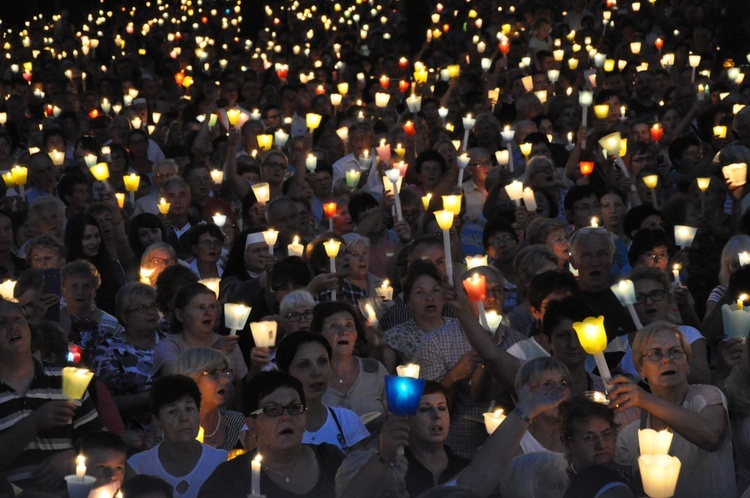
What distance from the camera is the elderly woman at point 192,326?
266 inches

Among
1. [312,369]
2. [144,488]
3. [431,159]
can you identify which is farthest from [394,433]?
[431,159]

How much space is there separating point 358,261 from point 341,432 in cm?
228

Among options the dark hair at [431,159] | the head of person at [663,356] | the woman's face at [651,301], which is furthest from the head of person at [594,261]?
the dark hair at [431,159]

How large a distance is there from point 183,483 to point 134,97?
9.94 meters

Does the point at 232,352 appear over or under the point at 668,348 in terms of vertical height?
under

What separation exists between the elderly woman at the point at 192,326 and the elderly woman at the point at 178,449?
1022mm

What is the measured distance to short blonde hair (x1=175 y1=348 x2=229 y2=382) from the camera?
6164 millimetres

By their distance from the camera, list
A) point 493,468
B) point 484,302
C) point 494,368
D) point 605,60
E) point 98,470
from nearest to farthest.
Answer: point 493,468 < point 98,470 < point 494,368 < point 484,302 < point 605,60

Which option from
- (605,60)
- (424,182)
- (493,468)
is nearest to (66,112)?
(424,182)

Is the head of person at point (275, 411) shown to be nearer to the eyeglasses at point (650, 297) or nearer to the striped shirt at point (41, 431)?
the striped shirt at point (41, 431)

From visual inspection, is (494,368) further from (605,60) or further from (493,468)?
(605,60)

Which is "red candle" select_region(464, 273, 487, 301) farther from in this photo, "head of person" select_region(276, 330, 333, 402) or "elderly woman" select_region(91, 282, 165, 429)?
"elderly woman" select_region(91, 282, 165, 429)

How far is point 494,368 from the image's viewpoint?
604 centimetres

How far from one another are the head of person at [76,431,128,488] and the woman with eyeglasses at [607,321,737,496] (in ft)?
5.80
